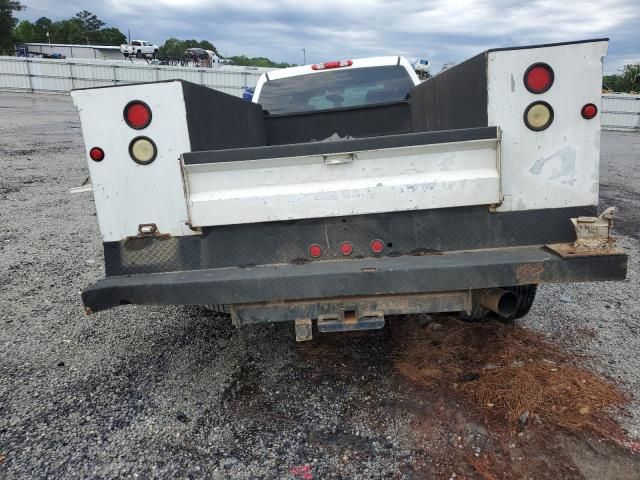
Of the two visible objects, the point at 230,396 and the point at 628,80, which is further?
the point at 628,80

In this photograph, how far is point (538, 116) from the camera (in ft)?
8.69

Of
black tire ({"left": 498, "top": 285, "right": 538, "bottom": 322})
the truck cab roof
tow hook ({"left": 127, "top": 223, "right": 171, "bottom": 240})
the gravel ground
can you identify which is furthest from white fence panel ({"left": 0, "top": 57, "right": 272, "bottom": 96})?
black tire ({"left": 498, "top": 285, "right": 538, "bottom": 322})

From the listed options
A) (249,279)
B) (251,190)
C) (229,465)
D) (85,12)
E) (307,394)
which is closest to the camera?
(229,465)

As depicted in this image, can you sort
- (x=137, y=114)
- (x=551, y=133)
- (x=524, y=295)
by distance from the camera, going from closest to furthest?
(x=551, y=133), (x=137, y=114), (x=524, y=295)

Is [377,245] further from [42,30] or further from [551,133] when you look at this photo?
[42,30]

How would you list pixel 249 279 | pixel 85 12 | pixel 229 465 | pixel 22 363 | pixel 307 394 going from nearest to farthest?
1. pixel 229 465
2. pixel 249 279
3. pixel 307 394
4. pixel 22 363
5. pixel 85 12

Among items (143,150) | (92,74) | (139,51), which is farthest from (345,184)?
(139,51)

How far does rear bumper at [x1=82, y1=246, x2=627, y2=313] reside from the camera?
2504mm

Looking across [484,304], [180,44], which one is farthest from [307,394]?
[180,44]

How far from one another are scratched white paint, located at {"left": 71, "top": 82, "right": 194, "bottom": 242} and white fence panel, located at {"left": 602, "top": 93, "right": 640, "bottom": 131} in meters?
24.2

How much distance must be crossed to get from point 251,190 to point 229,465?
146 cm

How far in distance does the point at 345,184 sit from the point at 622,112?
977 inches

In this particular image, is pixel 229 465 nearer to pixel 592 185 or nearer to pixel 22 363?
pixel 22 363

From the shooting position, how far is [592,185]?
267 centimetres
